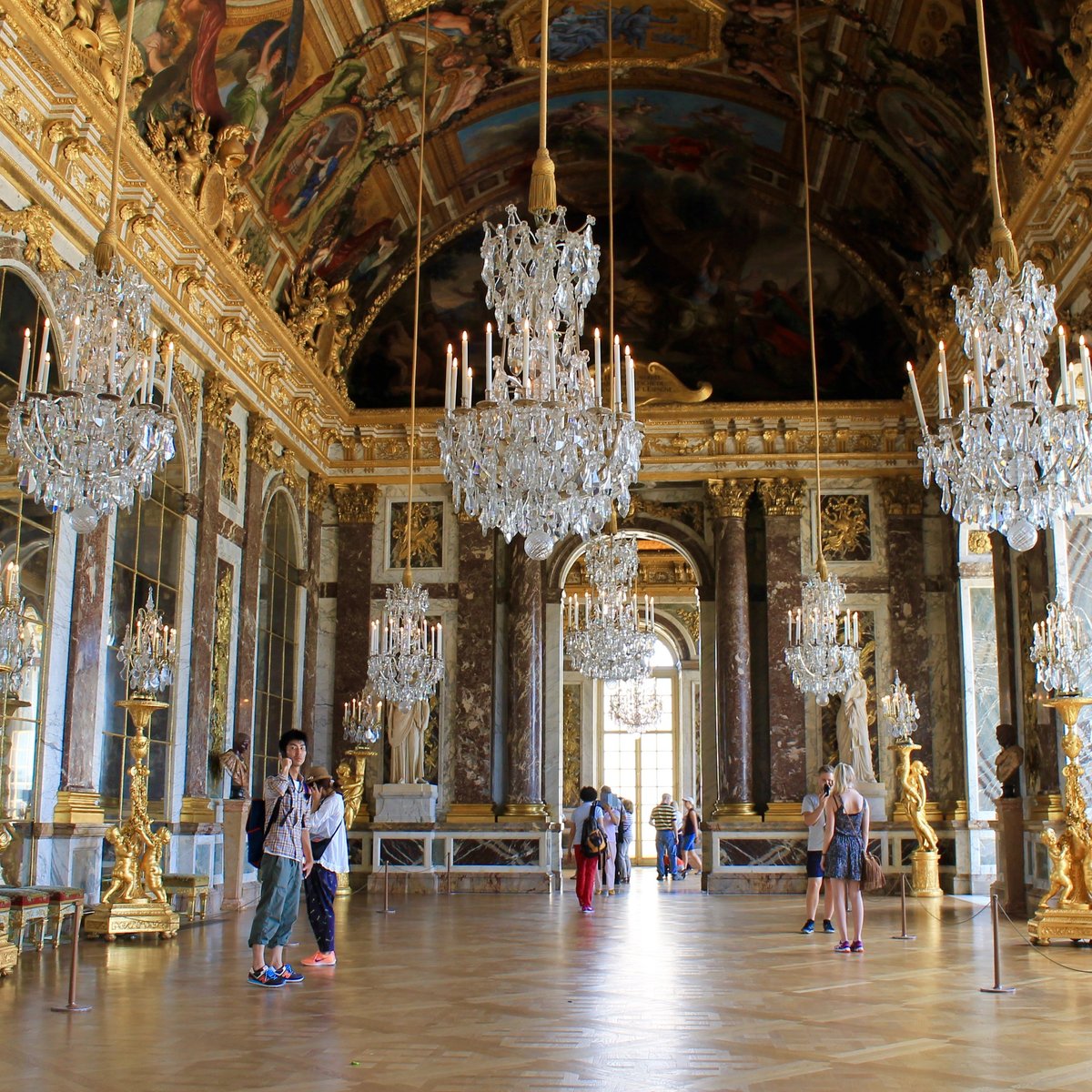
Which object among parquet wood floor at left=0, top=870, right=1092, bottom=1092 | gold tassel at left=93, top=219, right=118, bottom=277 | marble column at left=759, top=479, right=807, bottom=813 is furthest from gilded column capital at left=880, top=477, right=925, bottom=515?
gold tassel at left=93, top=219, right=118, bottom=277

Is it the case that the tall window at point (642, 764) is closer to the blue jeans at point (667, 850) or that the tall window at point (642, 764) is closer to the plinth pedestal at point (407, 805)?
the blue jeans at point (667, 850)

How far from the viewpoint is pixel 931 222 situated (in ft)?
55.4

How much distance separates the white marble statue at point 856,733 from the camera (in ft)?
58.0

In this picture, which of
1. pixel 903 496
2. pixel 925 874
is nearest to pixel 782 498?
pixel 903 496

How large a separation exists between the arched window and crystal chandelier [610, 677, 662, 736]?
20.4 meters

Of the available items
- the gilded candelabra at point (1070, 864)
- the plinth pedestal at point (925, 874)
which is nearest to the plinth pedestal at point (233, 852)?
the gilded candelabra at point (1070, 864)

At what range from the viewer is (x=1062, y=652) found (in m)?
11.1

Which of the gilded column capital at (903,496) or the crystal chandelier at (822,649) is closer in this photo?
the crystal chandelier at (822,649)

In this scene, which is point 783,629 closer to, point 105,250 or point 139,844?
point 139,844

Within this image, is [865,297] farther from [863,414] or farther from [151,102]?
[151,102]

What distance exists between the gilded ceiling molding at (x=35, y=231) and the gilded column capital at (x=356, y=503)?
9.12m

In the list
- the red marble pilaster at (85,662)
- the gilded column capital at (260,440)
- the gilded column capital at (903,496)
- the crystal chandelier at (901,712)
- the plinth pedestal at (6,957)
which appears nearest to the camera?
the plinth pedestal at (6,957)

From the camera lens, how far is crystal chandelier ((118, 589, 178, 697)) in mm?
11016

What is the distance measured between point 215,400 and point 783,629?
28.2 ft
